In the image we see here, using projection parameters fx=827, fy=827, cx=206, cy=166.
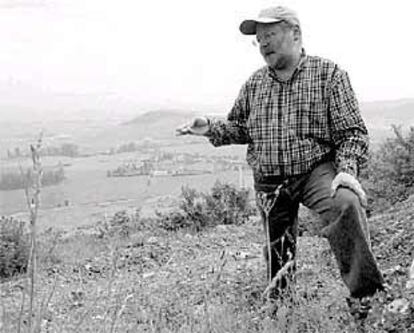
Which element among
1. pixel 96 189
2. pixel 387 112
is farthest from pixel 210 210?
pixel 387 112

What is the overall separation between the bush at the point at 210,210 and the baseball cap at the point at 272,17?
19.6 ft

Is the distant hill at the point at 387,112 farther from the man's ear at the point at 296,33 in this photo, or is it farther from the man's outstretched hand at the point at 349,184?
the man's outstretched hand at the point at 349,184

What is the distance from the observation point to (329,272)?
19.0 feet

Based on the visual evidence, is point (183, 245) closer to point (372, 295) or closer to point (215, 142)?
point (215, 142)

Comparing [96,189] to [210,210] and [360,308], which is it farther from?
[360,308]

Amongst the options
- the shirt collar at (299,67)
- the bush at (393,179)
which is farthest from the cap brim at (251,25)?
the bush at (393,179)

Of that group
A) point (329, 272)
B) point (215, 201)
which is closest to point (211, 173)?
point (215, 201)

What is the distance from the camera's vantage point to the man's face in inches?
169

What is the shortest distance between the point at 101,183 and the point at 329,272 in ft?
36.9

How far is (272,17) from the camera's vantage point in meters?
4.29

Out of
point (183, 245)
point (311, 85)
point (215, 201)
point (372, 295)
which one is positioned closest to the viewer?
point (372, 295)

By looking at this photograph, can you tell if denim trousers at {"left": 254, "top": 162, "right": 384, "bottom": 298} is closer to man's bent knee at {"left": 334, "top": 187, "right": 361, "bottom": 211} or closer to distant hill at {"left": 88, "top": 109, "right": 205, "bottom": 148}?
man's bent knee at {"left": 334, "top": 187, "right": 361, "bottom": 211}

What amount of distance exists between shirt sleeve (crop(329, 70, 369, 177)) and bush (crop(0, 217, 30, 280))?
4.87 m

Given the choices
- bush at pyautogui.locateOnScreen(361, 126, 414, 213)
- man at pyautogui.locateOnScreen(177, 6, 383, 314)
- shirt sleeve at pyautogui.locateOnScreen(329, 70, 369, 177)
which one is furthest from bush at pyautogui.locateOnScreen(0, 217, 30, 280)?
shirt sleeve at pyautogui.locateOnScreen(329, 70, 369, 177)
